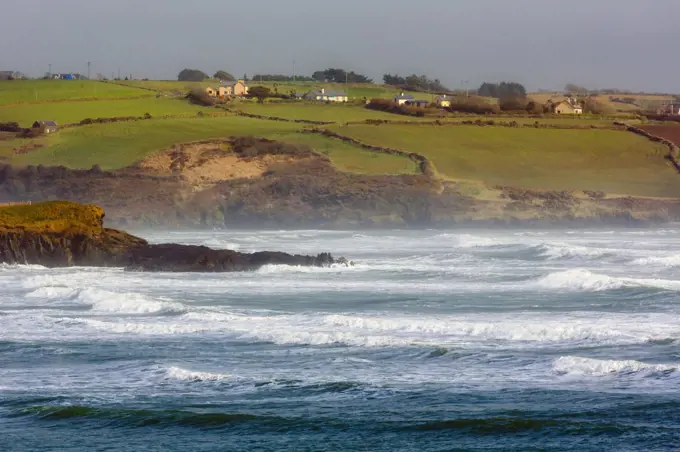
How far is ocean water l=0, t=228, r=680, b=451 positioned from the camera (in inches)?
654

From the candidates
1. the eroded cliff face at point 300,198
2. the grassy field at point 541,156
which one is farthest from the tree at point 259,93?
the eroded cliff face at point 300,198

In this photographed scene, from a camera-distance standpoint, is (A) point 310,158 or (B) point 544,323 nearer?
(B) point 544,323

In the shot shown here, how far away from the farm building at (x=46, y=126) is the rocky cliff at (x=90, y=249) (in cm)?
4088

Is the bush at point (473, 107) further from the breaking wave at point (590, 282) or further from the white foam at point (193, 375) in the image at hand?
the white foam at point (193, 375)

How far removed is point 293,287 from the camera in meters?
35.0

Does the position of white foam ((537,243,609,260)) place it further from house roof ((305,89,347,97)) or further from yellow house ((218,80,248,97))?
yellow house ((218,80,248,97))

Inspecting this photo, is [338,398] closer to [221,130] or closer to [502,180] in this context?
[502,180]

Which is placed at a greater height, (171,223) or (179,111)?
(179,111)

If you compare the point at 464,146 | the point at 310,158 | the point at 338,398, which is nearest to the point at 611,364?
the point at 338,398

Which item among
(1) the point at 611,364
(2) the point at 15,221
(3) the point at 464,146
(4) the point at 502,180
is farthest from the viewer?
(3) the point at 464,146

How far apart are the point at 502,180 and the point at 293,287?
41.0 m

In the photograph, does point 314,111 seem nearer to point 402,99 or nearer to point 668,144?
point 402,99

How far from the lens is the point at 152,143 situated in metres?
78.2

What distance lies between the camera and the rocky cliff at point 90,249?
40156mm
